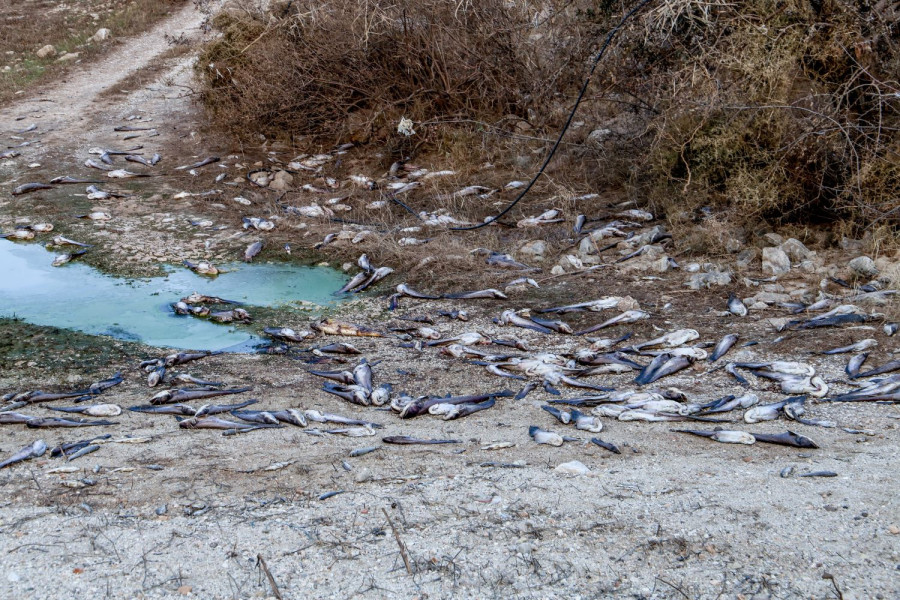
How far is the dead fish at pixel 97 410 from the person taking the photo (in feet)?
13.5

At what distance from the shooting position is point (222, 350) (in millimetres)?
5242

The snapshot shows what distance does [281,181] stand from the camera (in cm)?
879

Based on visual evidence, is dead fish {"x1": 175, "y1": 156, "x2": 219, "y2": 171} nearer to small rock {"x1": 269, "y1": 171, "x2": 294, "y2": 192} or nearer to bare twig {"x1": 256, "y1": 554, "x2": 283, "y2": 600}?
small rock {"x1": 269, "y1": 171, "x2": 294, "y2": 192}

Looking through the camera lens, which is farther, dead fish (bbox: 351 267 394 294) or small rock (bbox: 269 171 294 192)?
small rock (bbox: 269 171 294 192)

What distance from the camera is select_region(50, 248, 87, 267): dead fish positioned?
680 cm

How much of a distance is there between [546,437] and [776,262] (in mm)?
3211

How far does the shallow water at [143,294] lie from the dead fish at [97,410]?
3.90 feet

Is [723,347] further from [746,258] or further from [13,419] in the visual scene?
[13,419]

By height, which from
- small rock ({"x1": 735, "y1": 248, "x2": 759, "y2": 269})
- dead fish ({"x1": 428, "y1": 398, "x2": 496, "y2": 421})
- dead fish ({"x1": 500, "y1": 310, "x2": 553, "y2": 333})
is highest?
dead fish ({"x1": 428, "y1": 398, "x2": 496, "y2": 421})

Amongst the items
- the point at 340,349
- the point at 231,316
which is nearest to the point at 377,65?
the point at 231,316

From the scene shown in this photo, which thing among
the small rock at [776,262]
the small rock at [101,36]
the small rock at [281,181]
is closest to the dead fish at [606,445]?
the small rock at [776,262]

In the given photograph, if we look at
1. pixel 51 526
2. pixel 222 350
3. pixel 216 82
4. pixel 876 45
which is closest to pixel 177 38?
pixel 216 82

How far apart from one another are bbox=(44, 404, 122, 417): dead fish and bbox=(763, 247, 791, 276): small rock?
183 inches

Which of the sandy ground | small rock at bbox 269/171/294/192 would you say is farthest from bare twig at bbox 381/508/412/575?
small rock at bbox 269/171/294/192
